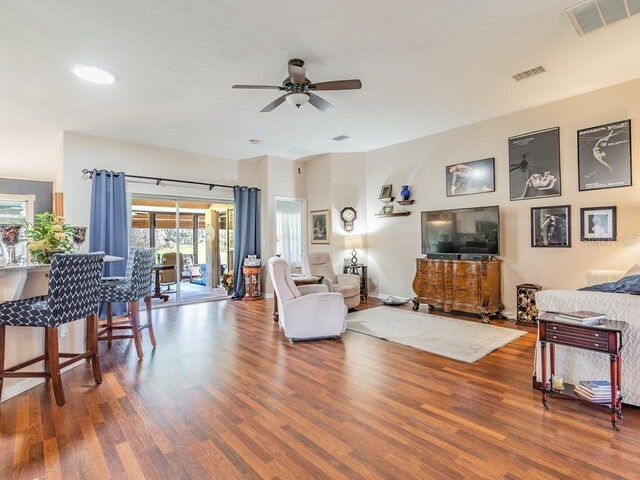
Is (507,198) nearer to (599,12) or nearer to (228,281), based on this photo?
(599,12)

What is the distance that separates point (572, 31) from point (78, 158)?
6.73 meters

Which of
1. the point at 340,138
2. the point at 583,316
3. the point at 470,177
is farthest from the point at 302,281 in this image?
the point at 583,316

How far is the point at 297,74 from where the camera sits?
10.8 ft

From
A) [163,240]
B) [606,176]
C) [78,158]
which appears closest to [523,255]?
[606,176]

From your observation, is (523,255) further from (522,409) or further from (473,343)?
(522,409)

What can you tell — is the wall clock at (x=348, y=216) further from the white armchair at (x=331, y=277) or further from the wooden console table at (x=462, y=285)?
the wooden console table at (x=462, y=285)

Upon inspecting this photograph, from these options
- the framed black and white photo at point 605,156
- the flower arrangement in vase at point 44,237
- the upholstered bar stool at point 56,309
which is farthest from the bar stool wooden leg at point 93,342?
the framed black and white photo at point 605,156

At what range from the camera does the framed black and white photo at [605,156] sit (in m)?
4.01

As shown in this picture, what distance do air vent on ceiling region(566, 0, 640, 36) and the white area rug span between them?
3.18 metres

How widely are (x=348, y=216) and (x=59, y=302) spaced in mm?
5369

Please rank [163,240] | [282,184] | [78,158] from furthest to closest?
[282,184]
[163,240]
[78,158]

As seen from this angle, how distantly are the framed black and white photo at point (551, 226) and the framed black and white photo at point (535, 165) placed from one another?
0.23 m

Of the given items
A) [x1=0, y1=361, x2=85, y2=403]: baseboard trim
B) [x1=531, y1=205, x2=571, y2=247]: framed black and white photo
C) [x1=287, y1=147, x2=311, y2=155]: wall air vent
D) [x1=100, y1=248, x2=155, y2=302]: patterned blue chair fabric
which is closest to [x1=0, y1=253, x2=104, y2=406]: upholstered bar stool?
[x1=0, y1=361, x2=85, y2=403]: baseboard trim

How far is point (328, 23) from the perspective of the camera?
274 centimetres
